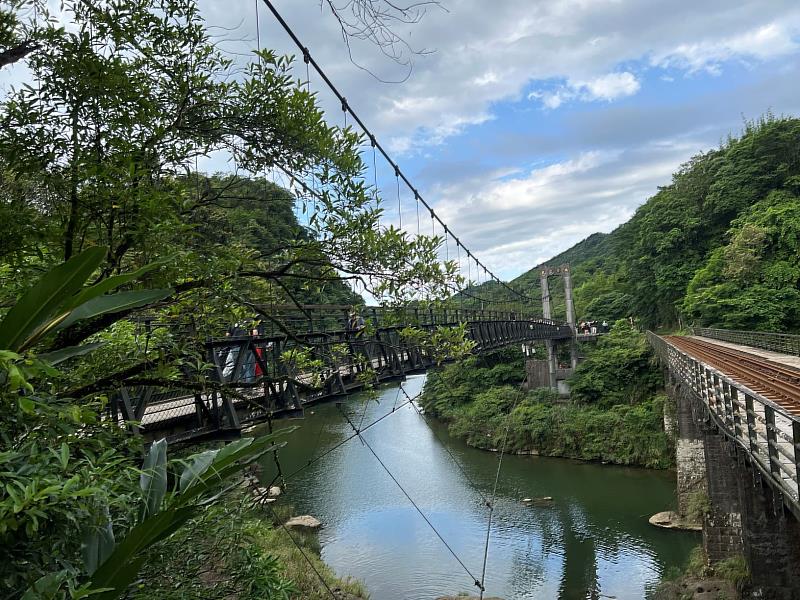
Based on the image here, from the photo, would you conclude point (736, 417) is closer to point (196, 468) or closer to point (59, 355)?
point (196, 468)

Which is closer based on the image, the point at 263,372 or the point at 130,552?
the point at 130,552

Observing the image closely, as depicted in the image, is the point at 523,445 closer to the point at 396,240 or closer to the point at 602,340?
the point at 602,340

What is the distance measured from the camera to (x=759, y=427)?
5715 mm

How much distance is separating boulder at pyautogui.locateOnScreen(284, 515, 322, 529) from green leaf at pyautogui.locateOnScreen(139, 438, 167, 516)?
1188 cm

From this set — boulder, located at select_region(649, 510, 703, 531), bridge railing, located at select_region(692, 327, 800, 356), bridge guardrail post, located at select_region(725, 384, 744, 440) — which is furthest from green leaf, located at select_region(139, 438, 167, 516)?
bridge railing, located at select_region(692, 327, 800, 356)

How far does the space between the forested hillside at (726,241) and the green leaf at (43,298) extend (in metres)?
21.3

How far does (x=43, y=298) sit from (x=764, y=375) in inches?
393

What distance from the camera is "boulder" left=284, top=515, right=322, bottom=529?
42.7 feet

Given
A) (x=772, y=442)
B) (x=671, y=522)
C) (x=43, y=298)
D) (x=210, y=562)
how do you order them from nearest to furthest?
1. (x=43, y=298)
2. (x=210, y=562)
3. (x=772, y=442)
4. (x=671, y=522)

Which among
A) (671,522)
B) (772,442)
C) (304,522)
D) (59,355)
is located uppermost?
(59,355)

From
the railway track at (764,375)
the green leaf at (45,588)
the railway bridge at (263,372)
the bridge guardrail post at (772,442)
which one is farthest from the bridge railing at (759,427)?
the green leaf at (45,588)

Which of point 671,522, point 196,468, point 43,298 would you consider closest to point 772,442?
point 196,468

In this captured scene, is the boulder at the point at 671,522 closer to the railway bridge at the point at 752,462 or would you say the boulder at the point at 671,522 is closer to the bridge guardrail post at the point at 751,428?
the railway bridge at the point at 752,462

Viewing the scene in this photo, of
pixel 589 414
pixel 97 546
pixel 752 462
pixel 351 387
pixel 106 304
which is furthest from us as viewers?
pixel 589 414
